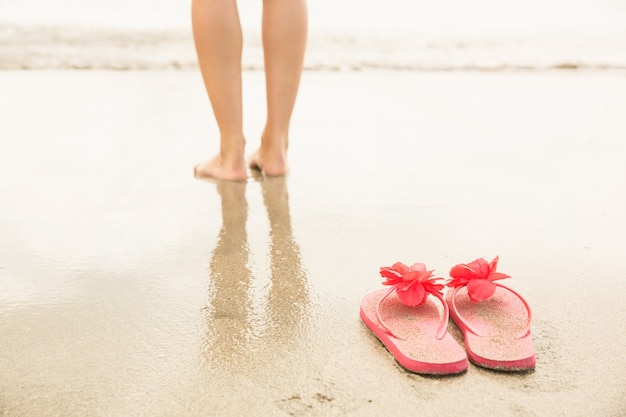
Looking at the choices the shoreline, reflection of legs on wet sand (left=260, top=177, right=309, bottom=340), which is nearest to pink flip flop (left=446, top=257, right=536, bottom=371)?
reflection of legs on wet sand (left=260, top=177, right=309, bottom=340)

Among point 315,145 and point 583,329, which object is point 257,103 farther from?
point 583,329

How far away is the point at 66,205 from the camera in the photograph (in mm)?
1801

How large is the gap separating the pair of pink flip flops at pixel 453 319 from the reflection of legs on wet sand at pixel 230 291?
0.77 feet

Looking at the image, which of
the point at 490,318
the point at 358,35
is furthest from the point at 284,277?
the point at 358,35

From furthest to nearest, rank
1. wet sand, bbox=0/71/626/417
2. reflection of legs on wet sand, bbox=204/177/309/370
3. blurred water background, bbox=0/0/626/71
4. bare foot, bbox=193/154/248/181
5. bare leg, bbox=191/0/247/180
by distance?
blurred water background, bbox=0/0/626/71 < bare foot, bbox=193/154/248/181 < bare leg, bbox=191/0/247/180 < reflection of legs on wet sand, bbox=204/177/309/370 < wet sand, bbox=0/71/626/417

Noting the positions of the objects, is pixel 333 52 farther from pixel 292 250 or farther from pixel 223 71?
pixel 292 250

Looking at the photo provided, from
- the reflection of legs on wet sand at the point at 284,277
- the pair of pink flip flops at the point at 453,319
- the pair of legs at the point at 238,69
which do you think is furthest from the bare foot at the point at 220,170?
the pair of pink flip flops at the point at 453,319

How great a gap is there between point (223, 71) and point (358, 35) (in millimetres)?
3069

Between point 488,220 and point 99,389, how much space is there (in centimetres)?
110

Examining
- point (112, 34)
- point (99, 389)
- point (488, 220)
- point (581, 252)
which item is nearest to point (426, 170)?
point (488, 220)

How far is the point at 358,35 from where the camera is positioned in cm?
487

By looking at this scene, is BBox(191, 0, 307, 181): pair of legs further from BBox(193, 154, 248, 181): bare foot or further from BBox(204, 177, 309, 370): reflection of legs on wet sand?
BBox(204, 177, 309, 370): reflection of legs on wet sand

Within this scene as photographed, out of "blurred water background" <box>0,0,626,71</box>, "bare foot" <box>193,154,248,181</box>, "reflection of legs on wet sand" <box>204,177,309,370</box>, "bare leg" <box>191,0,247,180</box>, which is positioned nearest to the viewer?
"reflection of legs on wet sand" <box>204,177,309,370</box>

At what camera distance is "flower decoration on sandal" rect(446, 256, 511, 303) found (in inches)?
47.5
